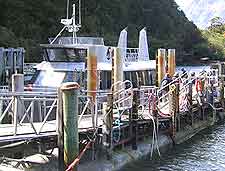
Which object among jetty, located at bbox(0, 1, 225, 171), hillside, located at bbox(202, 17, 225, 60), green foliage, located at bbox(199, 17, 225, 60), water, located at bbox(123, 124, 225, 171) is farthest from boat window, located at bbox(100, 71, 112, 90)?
hillside, located at bbox(202, 17, 225, 60)

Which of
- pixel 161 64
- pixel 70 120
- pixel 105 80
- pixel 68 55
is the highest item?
pixel 68 55

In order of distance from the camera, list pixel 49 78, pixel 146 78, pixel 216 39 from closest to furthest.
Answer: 1. pixel 49 78
2. pixel 146 78
3. pixel 216 39

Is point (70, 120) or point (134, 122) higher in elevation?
point (70, 120)

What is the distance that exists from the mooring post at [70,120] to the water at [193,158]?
12.6 feet

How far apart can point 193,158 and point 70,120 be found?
25.3ft

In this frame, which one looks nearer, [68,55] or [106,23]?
[68,55]

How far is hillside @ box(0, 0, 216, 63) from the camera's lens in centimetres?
6769

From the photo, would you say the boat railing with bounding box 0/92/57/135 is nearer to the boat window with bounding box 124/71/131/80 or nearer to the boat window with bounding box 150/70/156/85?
the boat window with bounding box 124/71/131/80

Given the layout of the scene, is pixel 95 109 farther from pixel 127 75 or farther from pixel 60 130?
pixel 127 75

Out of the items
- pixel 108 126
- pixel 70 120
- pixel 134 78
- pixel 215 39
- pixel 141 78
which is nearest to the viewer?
pixel 70 120

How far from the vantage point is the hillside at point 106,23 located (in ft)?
222

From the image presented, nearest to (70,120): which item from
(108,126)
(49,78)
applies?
(108,126)

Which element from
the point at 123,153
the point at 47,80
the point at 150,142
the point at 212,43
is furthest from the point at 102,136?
the point at 212,43

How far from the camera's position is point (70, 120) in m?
13.1
